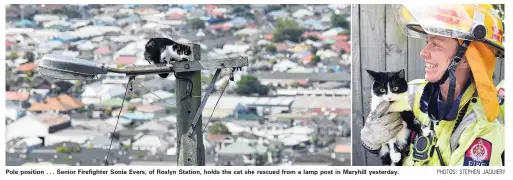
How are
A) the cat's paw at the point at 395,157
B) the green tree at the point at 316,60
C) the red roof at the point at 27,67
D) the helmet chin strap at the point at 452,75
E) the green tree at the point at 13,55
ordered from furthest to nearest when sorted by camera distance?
the green tree at the point at 316,60 < the red roof at the point at 27,67 < the green tree at the point at 13,55 < the cat's paw at the point at 395,157 < the helmet chin strap at the point at 452,75

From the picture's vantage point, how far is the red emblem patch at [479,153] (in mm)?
4180

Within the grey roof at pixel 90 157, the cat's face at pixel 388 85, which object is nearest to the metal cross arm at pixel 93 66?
the grey roof at pixel 90 157

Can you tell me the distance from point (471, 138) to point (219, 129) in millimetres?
1650

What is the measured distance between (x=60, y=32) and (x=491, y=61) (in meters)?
2.93

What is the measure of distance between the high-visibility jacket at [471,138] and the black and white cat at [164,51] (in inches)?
58.3

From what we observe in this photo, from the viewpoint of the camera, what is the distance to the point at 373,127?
4363 millimetres

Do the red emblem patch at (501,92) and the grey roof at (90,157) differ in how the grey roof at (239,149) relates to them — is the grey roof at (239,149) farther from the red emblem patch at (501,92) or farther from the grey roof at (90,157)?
the red emblem patch at (501,92)

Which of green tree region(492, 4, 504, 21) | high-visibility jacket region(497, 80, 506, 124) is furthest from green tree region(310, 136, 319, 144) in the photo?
green tree region(492, 4, 504, 21)

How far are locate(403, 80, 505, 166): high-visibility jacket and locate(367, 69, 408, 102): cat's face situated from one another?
56 mm

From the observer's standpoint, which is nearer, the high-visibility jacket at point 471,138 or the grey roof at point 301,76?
the high-visibility jacket at point 471,138

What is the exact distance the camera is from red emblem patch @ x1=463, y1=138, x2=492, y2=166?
165 inches

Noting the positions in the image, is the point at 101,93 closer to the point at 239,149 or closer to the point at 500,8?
the point at 239,149

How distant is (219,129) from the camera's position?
513cm
